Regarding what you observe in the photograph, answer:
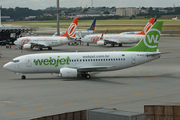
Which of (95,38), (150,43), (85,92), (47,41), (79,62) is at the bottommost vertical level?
(85,92)

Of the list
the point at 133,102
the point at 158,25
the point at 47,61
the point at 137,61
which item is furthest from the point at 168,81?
the point at 47,61

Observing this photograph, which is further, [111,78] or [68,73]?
[111,78]

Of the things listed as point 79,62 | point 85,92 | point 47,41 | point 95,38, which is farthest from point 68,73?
point 95,38

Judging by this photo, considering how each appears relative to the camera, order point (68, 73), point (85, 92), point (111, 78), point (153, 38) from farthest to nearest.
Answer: point (153, 38)
point (111, 78)
point (68, 73)
point (85, 92)

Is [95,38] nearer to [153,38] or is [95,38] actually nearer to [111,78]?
[153,38]

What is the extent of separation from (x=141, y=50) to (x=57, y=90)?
47.1 ft

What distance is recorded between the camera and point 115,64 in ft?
134

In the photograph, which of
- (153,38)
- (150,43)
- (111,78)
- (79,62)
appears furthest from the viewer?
(153,38)

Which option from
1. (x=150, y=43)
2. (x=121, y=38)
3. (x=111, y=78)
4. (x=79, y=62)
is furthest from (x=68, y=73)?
(x=121, y=38)

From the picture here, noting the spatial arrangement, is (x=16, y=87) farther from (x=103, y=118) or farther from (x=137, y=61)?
(x=103, y=118)

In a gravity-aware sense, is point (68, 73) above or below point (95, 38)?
below

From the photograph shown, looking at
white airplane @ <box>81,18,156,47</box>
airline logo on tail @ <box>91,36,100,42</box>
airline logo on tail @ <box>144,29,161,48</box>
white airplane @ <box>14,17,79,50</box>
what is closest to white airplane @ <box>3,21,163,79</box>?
airline logo on tail @ <box>144,29,161,48</box>

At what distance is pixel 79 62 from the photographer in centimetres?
4081

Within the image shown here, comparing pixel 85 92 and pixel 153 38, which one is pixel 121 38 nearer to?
pixel 153 38
